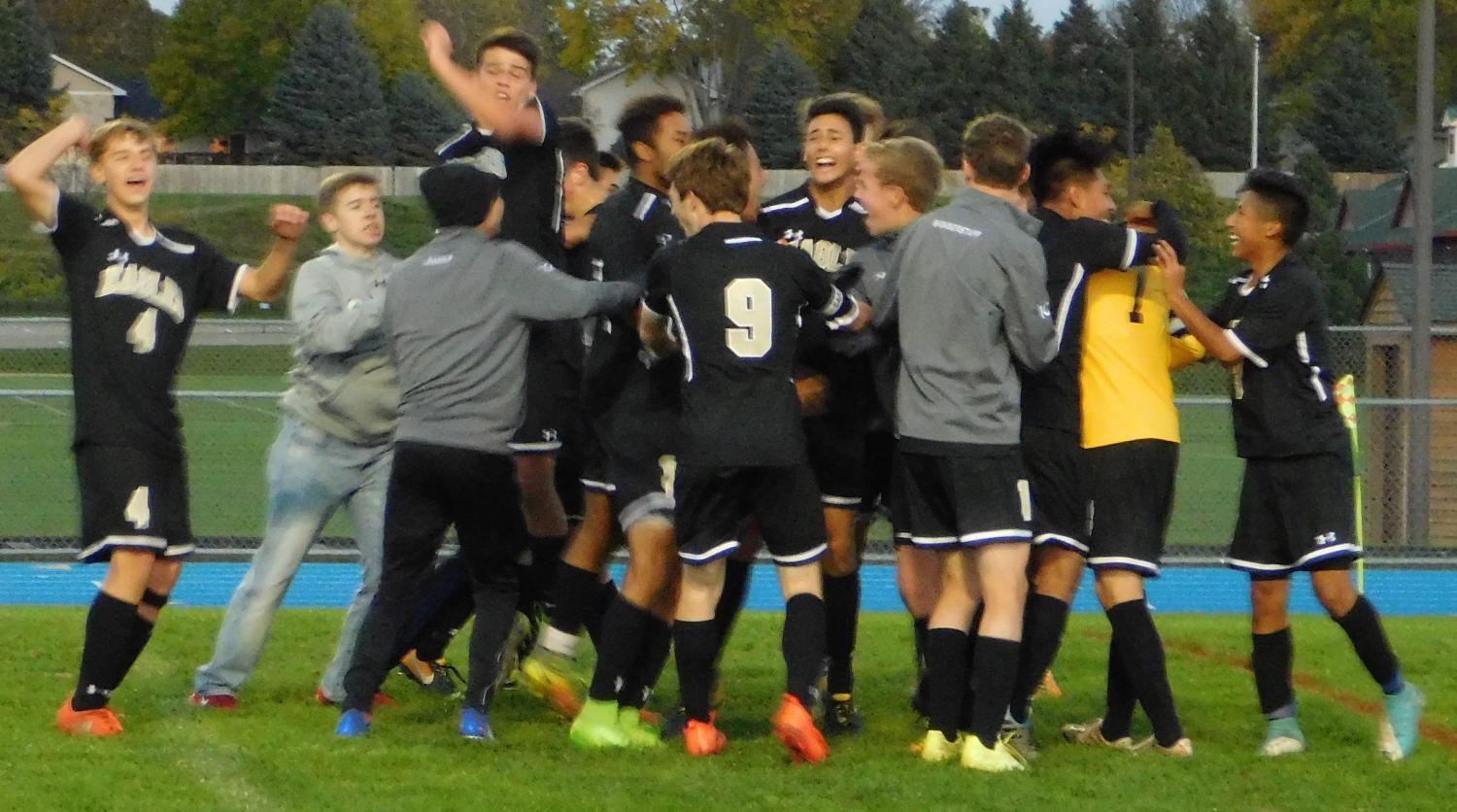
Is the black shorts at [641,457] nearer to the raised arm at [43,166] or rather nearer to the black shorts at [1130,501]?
the black shorts at [1130,501]

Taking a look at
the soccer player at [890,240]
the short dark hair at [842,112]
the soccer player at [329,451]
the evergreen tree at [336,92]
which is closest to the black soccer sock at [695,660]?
Answer: the soccer player at [890,240]

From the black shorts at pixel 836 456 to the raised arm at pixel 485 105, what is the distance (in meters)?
1.43

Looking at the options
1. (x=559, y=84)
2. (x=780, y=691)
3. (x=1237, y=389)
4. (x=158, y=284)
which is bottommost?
(x=780, y=691)

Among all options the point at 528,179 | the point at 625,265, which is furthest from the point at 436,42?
the point at 625,265

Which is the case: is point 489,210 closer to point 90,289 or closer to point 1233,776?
point 90,289

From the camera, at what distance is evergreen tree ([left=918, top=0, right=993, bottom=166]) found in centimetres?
6109

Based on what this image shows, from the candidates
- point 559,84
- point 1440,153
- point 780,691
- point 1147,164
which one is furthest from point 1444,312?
point 1440,153

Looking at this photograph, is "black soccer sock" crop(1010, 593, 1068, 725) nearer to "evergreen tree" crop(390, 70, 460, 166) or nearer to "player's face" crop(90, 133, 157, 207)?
"player's face" crop(90, 133, 157, 207)

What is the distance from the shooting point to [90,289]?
6605 mm

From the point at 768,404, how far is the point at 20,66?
60.9m

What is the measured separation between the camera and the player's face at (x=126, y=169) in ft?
21.9

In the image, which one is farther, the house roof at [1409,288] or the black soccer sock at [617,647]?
the house roof at [1409,288]

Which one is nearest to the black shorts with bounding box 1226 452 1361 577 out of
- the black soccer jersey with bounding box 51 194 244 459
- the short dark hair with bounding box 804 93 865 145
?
the short dark hair with bounding box 804 93 865 145

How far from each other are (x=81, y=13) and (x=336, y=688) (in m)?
89.8
